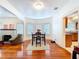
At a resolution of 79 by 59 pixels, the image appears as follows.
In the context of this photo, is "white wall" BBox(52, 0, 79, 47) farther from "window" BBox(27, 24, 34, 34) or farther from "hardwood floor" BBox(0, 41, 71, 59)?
"window" BBox(27, 24, 34, 34)

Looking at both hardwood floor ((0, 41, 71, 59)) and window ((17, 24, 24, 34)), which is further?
window ((17, 24, 24, 34))

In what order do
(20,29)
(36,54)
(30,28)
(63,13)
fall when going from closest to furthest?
(36,54), (63,13), (20,29), (30,28)

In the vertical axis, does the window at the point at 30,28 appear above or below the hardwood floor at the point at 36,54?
above

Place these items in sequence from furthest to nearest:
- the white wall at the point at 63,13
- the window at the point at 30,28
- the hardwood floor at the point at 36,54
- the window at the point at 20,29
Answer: the window at the point at 30,28, the window at the point at 20,29, the hardwood floor at the point at 36,54, the white wall at the point at 63,13

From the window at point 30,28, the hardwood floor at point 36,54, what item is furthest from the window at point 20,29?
the hardwood floor at point 36,54

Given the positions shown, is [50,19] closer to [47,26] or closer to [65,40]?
[47,26]

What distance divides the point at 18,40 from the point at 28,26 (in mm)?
2988

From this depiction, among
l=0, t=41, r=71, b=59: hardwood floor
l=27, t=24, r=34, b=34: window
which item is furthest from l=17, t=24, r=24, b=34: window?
l=0, t=41, r=71, b=59: hardwood floor

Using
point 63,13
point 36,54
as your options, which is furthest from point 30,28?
point 36,54

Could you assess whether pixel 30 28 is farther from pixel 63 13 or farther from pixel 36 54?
pixel 36 54

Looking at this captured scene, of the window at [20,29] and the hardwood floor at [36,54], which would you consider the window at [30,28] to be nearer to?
the window at [20,29]

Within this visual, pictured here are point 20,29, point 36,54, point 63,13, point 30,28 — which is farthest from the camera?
point 30,28

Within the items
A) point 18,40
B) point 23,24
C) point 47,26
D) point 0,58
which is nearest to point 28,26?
point 23,24

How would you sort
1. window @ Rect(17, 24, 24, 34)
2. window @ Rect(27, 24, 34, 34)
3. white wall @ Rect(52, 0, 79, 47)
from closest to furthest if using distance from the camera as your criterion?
white wall @ Rect(52, 0, 79, 47)
window @ Rect(17, 24, 24, 34)
window @ Rect(27, 24, 34, 34)
